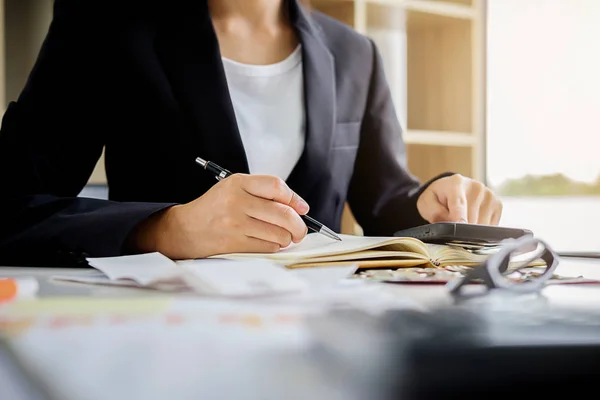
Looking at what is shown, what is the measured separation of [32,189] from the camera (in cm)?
86

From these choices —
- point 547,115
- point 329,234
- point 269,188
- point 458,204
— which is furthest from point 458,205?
point 547,115

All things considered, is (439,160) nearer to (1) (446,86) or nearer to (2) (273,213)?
(1) (446,86)

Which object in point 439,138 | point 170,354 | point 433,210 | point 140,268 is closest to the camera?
point 170,354

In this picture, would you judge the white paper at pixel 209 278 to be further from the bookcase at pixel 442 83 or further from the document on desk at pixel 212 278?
the bookcase at pixel 442 83

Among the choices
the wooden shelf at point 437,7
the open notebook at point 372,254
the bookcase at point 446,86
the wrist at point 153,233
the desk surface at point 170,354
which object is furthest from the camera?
the bookcase at point 446,86

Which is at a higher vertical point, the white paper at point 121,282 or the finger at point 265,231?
the finger at point 265,231

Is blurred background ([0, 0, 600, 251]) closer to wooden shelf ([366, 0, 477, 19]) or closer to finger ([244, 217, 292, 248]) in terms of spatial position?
wooden shelf ([366, 0, 477, 19])

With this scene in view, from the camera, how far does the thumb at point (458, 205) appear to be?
2.92ft

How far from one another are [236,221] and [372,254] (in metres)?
0.15

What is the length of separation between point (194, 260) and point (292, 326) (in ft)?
1.28

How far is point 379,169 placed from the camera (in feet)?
4.15

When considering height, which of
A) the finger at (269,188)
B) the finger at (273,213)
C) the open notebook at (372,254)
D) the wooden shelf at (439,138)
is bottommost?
the open notebook at (372,254)

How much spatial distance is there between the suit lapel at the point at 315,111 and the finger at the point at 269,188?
44 centimetres

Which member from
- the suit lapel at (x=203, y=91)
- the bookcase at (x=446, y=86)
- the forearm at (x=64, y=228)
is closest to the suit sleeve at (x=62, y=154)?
the forearm at (x=64, y=228)
